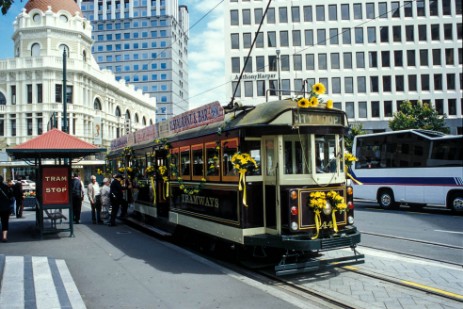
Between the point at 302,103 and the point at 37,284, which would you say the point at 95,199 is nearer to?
the point at 37,284

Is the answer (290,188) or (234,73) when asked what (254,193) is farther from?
(234,73)

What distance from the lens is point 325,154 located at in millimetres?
7672

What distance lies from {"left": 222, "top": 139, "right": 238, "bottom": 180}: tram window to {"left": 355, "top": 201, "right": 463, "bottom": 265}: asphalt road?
4.18 metres

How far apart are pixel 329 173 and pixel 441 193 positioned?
10681mm

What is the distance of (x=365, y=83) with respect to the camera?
163 feet

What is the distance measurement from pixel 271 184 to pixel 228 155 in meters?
1.00

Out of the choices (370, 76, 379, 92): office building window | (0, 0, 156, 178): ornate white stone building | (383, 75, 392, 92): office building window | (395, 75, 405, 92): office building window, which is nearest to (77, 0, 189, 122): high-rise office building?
(0, 0, 156, 178): ornate white stone building

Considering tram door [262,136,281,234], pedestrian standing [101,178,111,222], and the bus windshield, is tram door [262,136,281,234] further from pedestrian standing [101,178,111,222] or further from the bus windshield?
pedestrian standing [101,178,111,222]

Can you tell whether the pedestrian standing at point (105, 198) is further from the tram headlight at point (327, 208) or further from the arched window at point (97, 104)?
the arched window at point (97, 104)

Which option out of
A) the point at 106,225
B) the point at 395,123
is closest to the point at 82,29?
the point at 395,123

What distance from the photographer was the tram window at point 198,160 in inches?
356

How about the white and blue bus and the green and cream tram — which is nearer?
the green and cream tram

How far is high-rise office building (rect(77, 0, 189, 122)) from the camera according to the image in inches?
4198

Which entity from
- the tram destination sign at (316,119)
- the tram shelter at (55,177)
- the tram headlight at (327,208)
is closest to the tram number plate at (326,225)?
the tram headlight at (327,208)
